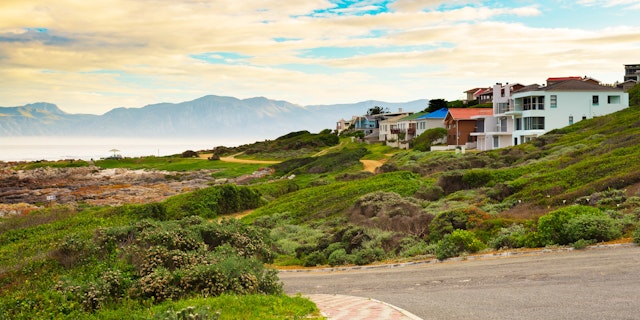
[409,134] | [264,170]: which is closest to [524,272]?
[264,170]

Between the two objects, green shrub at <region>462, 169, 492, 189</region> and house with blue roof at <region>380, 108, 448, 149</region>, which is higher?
house with blue roof at <region>380, 108, 448, 149</region>

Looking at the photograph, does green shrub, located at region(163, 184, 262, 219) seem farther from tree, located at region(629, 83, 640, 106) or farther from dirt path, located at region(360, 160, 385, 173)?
tree, located at region(629, 83, 640, 106)

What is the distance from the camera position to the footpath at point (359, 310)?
11.9 m

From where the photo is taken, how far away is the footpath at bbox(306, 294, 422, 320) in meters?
11.9

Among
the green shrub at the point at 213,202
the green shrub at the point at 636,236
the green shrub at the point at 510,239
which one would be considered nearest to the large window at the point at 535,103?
the green shrub at the point at 213,202

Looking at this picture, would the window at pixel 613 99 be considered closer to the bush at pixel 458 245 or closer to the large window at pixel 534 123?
the large window at pixel 534 123

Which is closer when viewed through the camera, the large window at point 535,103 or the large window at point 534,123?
the large window at point 534,123

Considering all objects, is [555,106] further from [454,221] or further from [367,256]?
[367,256]

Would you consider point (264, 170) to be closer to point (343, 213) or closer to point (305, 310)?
point (343, 213)

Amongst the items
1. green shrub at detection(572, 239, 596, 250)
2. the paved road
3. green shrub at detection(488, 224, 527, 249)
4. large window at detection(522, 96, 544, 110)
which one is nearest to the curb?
green shrub at detection(572, 239, 596, 250)

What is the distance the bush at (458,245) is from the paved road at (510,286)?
0.68m

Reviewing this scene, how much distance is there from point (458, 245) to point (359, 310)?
9.20 m

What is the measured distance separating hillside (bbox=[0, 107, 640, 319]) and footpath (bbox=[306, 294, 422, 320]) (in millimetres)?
693

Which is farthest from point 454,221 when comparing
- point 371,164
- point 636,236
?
point 371,164
